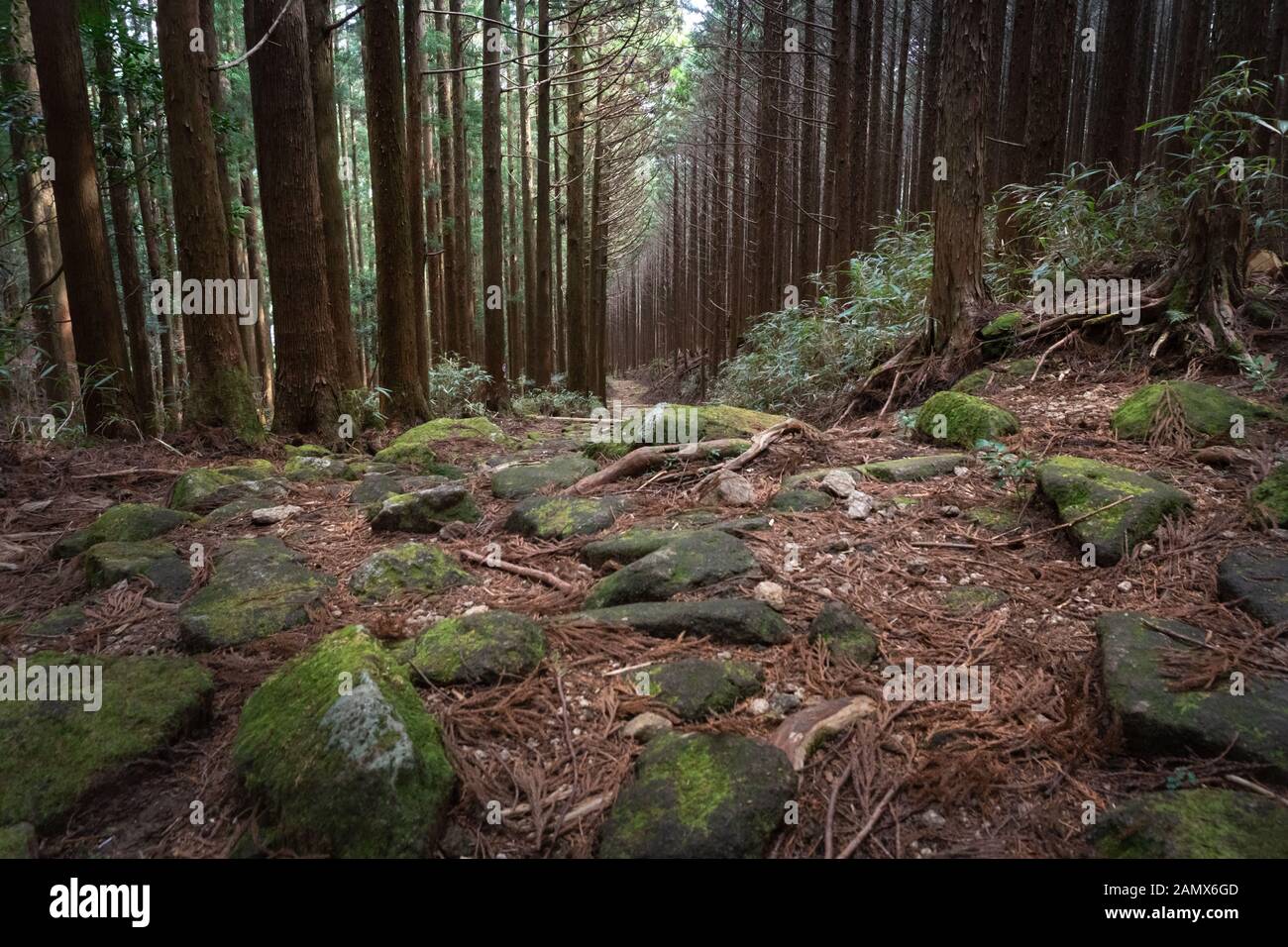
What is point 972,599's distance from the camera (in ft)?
8.68

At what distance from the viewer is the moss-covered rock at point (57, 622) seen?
2.67 metres

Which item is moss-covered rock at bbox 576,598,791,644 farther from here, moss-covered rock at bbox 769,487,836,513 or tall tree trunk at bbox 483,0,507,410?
tall tree trunk at bbox 483,0,507,410

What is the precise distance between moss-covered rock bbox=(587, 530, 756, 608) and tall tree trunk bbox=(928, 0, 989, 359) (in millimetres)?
3837

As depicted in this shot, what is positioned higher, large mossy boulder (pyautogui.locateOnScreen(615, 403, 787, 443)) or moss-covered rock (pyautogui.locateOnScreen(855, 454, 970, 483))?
large mossy boulder (pyautogui.locateOnScreen(615, 403, 787, 443))

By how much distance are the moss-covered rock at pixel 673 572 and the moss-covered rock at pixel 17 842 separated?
5.61 feet

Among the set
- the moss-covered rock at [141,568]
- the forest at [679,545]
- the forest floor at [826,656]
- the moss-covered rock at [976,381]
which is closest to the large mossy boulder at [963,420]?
the forest at [679,545]

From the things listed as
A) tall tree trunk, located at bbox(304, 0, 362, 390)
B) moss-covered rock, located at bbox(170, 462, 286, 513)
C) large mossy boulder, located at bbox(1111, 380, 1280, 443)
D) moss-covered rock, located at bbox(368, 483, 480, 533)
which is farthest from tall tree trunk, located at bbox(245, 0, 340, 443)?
large mossy boulder, located at bbox(1111, 380, 1280, 443)

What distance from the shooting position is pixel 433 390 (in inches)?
459

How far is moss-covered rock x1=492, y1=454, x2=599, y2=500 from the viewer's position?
4485 millimetres

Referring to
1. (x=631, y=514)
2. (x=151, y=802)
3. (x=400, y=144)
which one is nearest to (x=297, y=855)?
(x=151, y=802)

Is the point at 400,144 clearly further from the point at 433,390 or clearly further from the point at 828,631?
the point at 828,631

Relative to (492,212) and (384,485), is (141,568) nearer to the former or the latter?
(384,485)

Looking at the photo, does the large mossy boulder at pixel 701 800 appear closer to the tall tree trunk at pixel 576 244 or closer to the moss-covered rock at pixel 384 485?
the moss-covered rock at pixel 384 485
